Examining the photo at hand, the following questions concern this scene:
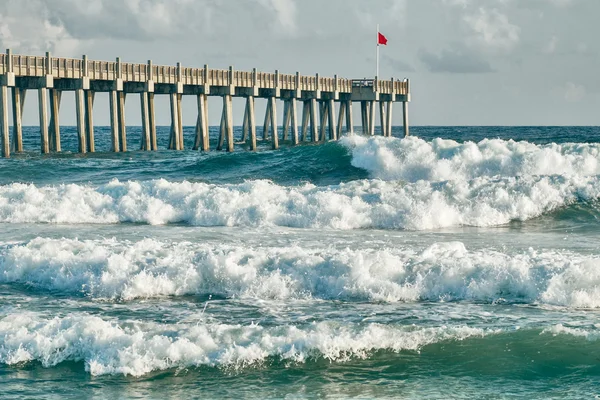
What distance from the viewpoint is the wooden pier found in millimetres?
32625

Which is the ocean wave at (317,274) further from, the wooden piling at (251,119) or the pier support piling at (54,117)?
the wooden piling at (251,119)

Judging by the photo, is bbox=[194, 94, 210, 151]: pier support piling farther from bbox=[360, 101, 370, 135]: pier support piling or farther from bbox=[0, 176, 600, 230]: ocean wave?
bbox=[0, 176, 600, 230]: ocean wave

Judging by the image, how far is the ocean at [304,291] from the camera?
9.60 m

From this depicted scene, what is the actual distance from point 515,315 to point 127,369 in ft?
15.7

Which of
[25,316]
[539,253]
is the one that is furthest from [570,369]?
[25,316]

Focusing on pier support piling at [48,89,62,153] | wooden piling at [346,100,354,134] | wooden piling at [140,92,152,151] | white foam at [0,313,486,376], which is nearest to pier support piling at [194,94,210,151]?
wooden piling at [140,92,152,151]

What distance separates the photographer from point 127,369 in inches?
380

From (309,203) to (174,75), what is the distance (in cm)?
1826

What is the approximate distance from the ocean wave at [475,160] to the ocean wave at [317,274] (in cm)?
1404

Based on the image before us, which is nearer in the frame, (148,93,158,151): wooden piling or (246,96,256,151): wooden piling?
(148,93,158,151): wooden piling

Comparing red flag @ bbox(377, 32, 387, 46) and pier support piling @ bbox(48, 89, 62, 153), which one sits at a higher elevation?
red flag @ bbox(377, 32, 387, 46)

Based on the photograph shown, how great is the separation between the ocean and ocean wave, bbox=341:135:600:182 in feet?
16.3

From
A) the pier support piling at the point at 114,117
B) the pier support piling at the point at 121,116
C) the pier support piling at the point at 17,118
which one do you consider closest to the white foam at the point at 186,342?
the pier support piling at the point at 17,118

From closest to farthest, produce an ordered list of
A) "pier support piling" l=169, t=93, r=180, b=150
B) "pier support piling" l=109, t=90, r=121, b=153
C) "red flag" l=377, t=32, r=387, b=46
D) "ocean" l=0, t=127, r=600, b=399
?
"ocean" l=0, t=127, r=600, b=399, "pier support piling" l=109, t=90, r=121, b=153, "pier support piling" l=169, t=93, r=180, b=150, "red flag" l=377, t=32, r=387, b=46
